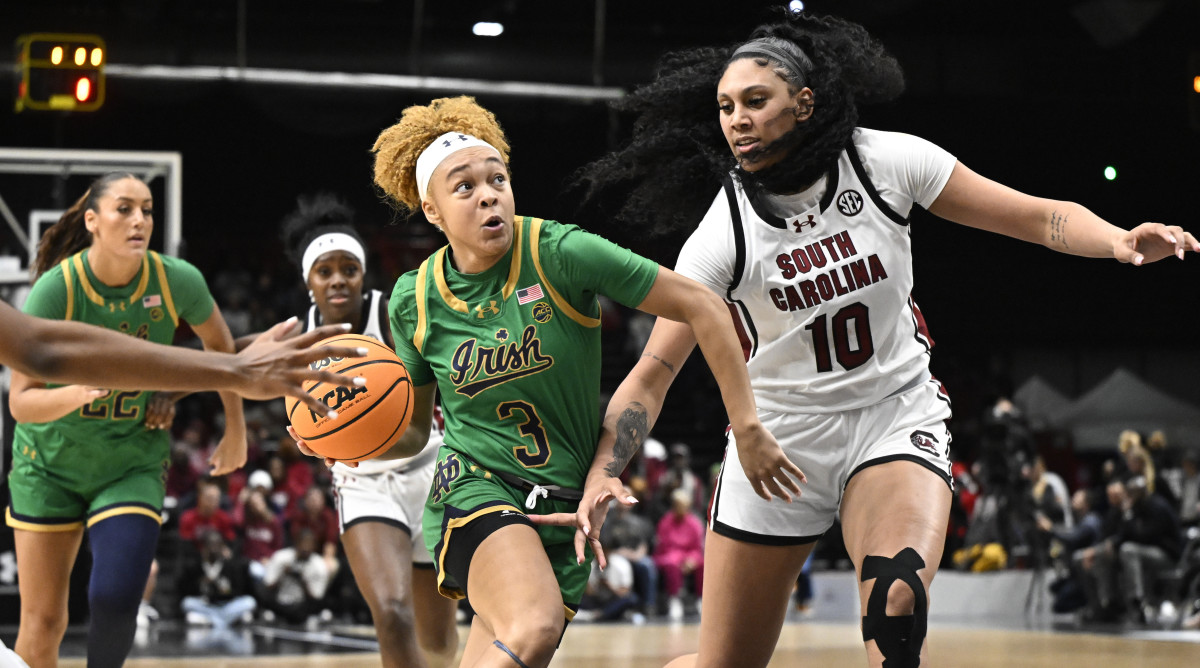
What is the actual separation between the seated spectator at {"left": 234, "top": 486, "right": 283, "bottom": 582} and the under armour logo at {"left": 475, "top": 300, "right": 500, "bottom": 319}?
956 cm

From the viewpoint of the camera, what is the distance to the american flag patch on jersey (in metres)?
3.65

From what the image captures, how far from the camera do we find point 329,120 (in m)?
16.2

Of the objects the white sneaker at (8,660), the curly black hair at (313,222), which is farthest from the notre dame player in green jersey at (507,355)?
the curly black hair at (313,222)

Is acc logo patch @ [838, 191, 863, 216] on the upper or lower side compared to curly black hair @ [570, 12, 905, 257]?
lower

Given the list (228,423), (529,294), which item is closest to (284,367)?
(529,294)

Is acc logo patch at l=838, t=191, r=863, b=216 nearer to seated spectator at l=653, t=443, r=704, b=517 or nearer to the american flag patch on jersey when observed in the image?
the american flag patch on jersey

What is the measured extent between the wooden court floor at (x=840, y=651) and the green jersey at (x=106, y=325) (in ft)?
11.6

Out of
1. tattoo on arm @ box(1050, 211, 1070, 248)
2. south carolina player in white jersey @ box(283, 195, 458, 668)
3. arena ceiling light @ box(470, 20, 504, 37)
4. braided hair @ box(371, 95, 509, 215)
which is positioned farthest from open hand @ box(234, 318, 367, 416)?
arena ceiling light @ box(470, 20, 504, 37)

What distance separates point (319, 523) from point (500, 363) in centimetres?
970

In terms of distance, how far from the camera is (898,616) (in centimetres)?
346

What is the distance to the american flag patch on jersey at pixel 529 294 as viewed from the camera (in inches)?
144

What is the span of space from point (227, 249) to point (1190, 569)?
46.1ft

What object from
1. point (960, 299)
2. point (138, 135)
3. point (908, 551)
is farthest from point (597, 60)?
point (908, 551)

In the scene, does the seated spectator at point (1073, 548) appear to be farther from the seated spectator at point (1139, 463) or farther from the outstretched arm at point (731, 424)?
the outstretched arm at point (731, 424)
